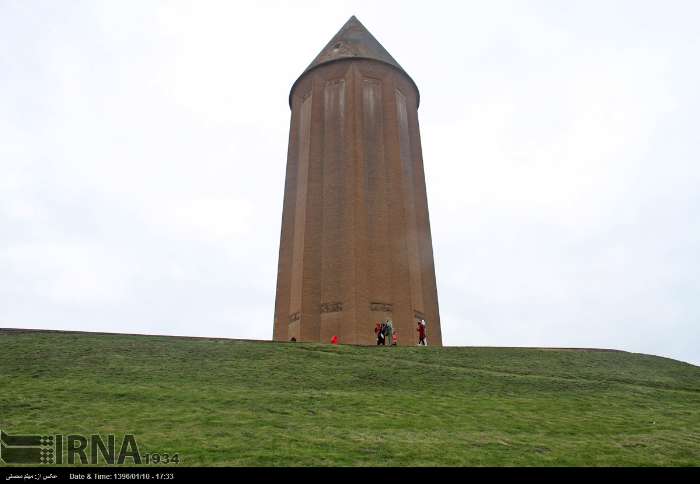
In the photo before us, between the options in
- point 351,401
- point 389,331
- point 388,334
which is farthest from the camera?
point 388,334

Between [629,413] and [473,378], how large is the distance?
3012mm

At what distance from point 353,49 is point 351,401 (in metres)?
21.0

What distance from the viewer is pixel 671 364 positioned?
50.8 feet

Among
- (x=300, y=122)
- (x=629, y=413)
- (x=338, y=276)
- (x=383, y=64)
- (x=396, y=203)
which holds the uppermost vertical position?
(x=383, y=64)

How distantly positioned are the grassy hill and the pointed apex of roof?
53.3 feet

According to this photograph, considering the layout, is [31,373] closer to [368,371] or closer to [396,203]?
[368,371]

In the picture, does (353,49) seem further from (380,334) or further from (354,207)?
(380,334)

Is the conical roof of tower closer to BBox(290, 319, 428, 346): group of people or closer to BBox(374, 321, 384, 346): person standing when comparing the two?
A: BBox(374, 321, 384, 346): person standing

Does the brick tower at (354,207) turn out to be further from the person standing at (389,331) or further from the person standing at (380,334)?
the person standing at (389,331)

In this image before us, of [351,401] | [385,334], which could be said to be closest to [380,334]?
[385,334]

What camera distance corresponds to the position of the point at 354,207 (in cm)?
2427

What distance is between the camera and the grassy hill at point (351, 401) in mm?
7328

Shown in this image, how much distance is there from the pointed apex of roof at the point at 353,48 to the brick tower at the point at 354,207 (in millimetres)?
66
